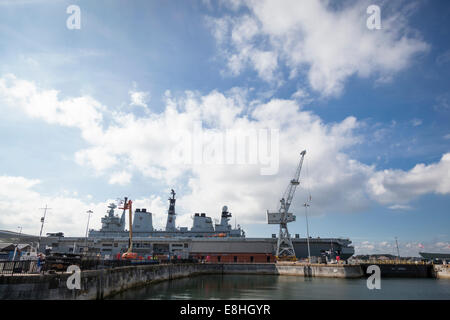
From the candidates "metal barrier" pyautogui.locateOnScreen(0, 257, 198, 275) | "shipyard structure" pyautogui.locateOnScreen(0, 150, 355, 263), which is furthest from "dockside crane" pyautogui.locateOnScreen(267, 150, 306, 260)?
"metal barrier" pyautogui.locateOnScreen(0, 257, 198, 275)

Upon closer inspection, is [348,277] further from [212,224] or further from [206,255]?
[212,224]

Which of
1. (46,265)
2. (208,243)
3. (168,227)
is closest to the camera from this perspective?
(46,265)

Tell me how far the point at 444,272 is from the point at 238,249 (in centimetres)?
4720

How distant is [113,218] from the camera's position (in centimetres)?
9725

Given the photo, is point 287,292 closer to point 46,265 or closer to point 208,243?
point 46,265

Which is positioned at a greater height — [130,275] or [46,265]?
[46,265]

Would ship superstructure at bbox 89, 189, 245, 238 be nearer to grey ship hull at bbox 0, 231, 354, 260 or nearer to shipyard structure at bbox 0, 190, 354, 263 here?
shipyard structure at bbox 0, 190, 354, 263

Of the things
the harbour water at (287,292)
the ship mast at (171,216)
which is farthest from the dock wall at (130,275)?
the ship mast at (171,216)

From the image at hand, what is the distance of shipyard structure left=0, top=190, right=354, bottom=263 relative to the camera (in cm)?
7319

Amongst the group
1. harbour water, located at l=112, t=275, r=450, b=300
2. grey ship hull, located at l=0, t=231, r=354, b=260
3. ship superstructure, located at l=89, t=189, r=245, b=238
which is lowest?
harbour water, located at l=112, t=275, r=450, b=300

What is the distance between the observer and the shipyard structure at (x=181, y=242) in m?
73.2

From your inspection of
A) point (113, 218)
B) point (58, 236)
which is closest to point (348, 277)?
point (113, 218)

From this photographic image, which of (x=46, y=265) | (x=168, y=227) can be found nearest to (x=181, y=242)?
(x=168, y=227)

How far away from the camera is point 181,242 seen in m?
80.2
